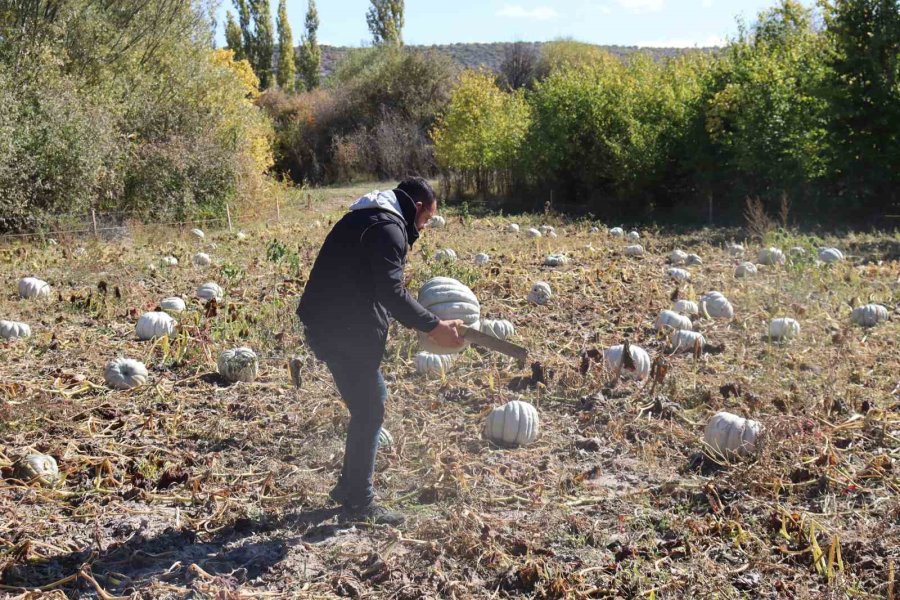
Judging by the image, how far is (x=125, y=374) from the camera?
5.64m

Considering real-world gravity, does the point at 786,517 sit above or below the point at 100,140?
below

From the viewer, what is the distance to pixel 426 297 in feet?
19.6

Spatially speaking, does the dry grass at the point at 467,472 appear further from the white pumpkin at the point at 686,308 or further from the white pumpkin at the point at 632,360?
the white pumpkin at the point at 686,308

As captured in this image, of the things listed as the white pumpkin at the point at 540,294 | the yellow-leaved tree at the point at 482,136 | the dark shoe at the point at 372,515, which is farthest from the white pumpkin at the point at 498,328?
the yellow-leaved tree at the point at 482,136

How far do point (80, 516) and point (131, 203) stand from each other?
13321mm

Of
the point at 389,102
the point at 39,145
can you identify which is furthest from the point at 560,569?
the point at 389,102

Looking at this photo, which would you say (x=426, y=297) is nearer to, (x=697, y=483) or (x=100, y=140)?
(x=697, y=483)

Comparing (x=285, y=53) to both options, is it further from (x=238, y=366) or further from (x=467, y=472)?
(x=467, y=472)

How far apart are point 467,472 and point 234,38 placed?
4707 centimetres

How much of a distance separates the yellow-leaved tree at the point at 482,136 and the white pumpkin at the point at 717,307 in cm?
1309

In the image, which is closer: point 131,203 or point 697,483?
point 697,483

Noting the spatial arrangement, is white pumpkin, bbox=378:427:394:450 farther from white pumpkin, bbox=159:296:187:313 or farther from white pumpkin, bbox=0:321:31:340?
white pumpkin, bbox=0:321:31:340

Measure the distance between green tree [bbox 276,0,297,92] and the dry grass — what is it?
42.3 meters

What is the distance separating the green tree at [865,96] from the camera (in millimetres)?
13500
